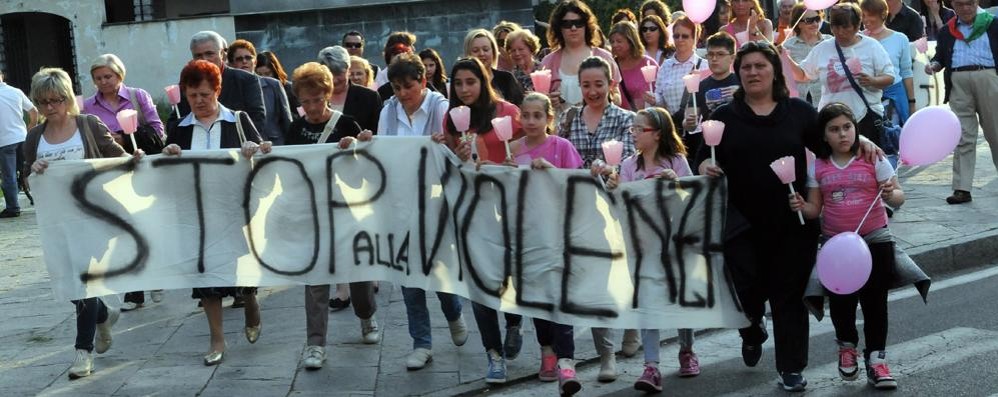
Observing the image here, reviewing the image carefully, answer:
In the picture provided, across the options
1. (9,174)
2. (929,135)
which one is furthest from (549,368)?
(9,174)

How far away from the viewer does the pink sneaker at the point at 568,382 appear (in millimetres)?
6992

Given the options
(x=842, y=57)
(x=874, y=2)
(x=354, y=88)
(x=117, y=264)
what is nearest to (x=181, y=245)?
(x=117, y=264)

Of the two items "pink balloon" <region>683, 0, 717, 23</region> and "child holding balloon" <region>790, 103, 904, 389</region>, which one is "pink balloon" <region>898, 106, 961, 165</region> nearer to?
"child holding balloon" <region>790, 103, 904, 389</region>

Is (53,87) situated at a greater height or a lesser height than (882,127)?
greater

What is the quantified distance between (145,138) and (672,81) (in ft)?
11.2

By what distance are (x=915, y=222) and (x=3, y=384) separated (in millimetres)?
6410

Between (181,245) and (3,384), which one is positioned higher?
(181,245)

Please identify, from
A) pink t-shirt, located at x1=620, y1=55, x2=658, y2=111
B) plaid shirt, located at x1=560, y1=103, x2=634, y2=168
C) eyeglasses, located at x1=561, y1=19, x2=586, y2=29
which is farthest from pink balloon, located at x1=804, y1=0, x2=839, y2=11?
plaid shirt, located at x1=560, y1=103, x2=634, y2=168

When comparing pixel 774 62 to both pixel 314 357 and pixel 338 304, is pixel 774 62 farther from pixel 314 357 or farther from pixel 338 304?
pixel 338 304

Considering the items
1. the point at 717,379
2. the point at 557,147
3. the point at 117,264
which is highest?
the point at 557,147

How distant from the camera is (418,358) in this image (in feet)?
25.5

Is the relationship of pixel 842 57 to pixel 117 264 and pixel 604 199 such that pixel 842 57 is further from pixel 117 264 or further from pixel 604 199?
pixel 117 264

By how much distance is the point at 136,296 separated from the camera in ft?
31.3

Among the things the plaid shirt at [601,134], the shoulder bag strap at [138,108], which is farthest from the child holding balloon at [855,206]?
the shoulder bag strap at [138,108]
